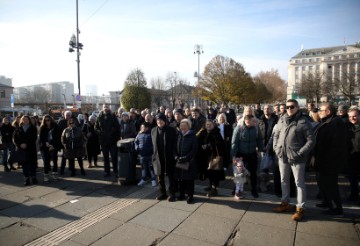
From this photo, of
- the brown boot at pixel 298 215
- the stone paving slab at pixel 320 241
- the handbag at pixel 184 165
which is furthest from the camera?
the handbag at pixel 184 165

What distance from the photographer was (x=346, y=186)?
5.96m

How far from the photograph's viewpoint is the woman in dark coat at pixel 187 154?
16.5 feet

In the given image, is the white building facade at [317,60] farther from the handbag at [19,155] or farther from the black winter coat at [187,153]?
the handbag at [19,155]

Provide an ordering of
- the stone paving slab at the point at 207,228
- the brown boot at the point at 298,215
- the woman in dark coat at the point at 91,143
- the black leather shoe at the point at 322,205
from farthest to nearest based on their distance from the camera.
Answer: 1. the woman in dark coat at the point at 91,143
2. the black leather shoe at the point at 322,205
3. the brown boot at the point at 298,215
4. the stone paving slab at the point at 207,228

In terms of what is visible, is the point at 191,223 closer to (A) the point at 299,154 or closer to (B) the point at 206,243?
(B) the point at 206,243

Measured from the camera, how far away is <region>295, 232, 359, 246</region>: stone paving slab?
3.48 metres

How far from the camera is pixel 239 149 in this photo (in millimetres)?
5234

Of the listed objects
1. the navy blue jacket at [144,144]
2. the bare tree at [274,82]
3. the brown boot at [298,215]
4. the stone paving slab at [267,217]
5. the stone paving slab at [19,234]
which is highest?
the bare tree at [274,82]

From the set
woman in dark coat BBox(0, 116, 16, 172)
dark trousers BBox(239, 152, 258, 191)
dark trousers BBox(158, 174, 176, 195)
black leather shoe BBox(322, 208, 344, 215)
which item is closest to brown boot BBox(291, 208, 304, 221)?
black leather shoe BBox(322, 208, 344, 215)

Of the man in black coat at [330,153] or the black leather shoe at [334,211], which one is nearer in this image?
the man in black coat at [330,153]

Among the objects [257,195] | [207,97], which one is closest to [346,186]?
[257,195]

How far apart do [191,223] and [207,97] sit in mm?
42749

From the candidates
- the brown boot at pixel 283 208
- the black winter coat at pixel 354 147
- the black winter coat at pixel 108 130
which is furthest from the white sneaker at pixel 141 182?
the black winter coat at pixel 354 147

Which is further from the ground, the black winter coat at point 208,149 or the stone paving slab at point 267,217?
the black winter coat at point 208,149
